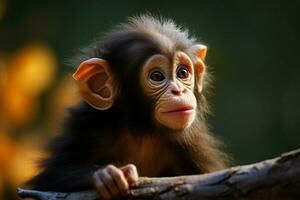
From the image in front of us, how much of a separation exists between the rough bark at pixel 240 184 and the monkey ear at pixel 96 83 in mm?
1103

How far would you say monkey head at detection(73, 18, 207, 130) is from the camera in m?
4.54

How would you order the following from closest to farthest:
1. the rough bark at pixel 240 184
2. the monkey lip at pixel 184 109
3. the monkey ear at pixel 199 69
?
1. the rough bark at pixel 240 184
2. the monkey lip at pixel 184 109
3. the monkey ear at pixel 199 69

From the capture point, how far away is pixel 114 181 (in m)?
3.73

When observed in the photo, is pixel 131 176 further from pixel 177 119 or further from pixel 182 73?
pixel 182 73

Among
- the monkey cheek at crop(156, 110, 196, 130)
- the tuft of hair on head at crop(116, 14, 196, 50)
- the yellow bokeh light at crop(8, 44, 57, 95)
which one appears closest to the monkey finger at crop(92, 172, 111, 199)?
the monkey cheek at crop(156, 110, 196, 130)

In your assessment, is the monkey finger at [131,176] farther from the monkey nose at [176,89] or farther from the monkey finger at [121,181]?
the monkey nose at [176,89]

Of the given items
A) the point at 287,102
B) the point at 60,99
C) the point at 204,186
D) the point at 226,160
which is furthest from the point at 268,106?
the point at 204,186

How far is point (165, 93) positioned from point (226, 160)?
0.97 metres

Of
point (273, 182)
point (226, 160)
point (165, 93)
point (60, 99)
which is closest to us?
point (273, 182)

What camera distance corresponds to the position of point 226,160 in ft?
17.0

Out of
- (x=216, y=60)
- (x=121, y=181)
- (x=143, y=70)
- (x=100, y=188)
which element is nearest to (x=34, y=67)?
(x=216, y=60)

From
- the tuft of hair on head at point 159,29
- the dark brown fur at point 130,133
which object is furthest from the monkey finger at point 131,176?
the tuft of hair on head at point 159,29

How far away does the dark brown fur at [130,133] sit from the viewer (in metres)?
4.51

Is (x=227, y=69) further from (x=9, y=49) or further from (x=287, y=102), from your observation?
(x=9, y=49)
